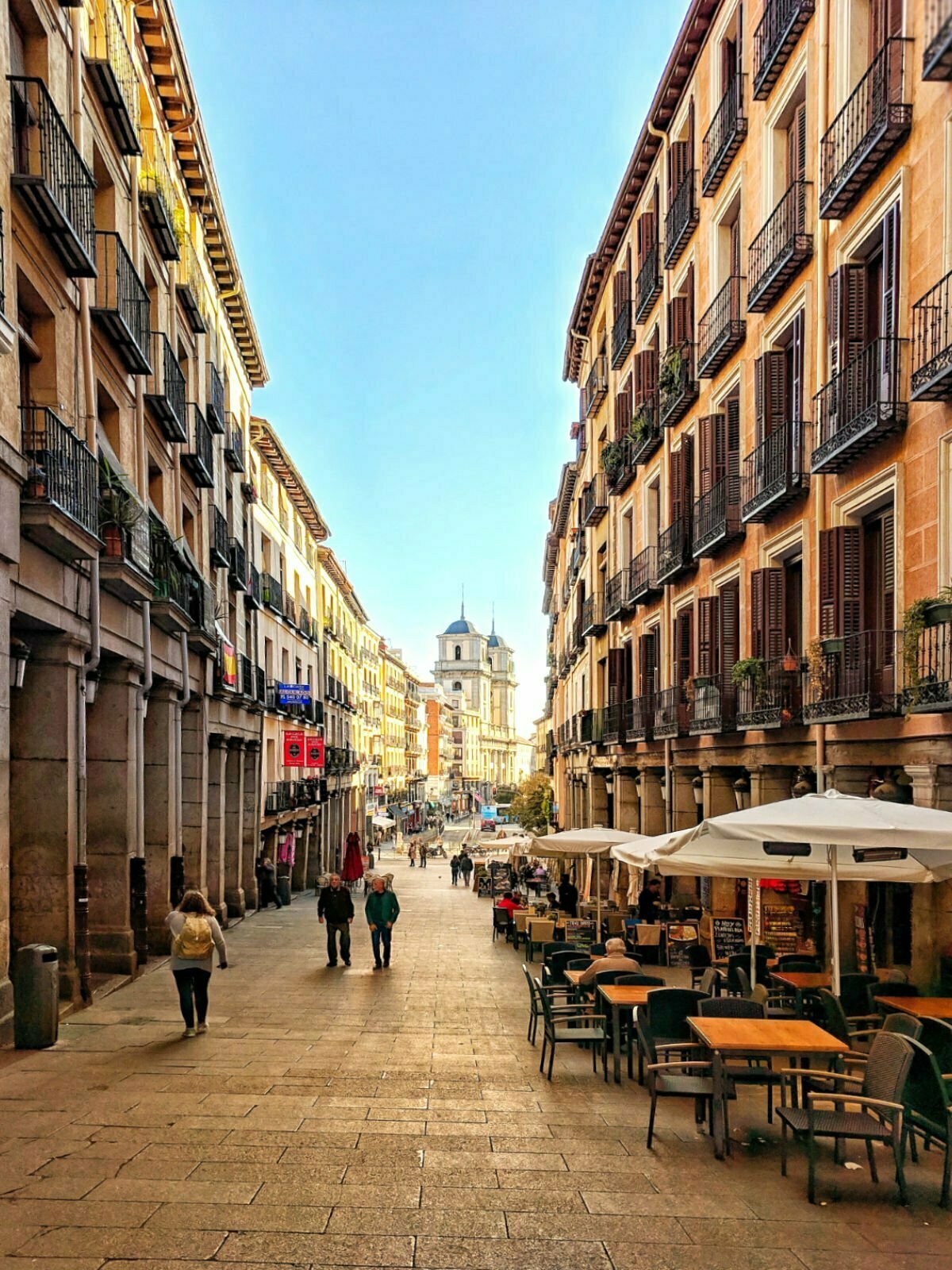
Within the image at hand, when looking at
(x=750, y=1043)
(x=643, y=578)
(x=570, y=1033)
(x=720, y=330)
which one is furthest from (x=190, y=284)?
(x=750, y=1043)

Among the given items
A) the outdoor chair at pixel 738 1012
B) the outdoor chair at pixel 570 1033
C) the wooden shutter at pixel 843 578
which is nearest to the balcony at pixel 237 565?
the wooden shutter at pixel 843 578

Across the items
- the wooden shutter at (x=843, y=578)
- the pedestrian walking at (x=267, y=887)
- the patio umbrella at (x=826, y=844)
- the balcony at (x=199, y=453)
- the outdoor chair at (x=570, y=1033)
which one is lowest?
the pedestrian walking at (x=267, y=887)

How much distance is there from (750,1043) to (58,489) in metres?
9.07

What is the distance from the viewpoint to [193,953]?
36.5ft

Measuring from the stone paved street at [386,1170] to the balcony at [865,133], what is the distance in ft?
35.0

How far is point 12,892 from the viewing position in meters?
12.4

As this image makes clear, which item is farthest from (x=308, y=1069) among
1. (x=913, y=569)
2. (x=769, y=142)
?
(x=769, y=142)

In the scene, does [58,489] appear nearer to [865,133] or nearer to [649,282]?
[865,133]

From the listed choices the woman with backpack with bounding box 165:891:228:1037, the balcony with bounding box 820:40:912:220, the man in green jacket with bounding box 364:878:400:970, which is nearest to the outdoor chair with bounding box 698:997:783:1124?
the woman with backpack with bounding box 165:891:228:1037

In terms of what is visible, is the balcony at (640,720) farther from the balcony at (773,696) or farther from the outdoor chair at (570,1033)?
the outdoor chair at (570,1033)

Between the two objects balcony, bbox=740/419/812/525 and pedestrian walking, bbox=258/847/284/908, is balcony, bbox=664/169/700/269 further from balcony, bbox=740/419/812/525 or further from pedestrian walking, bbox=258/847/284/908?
pedestrian walking, bbox=258/847/284/908

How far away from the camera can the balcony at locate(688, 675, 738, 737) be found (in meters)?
19.1

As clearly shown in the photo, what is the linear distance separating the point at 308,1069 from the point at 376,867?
5401 centimetres

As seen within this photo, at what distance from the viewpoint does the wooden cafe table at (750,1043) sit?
734 cm
